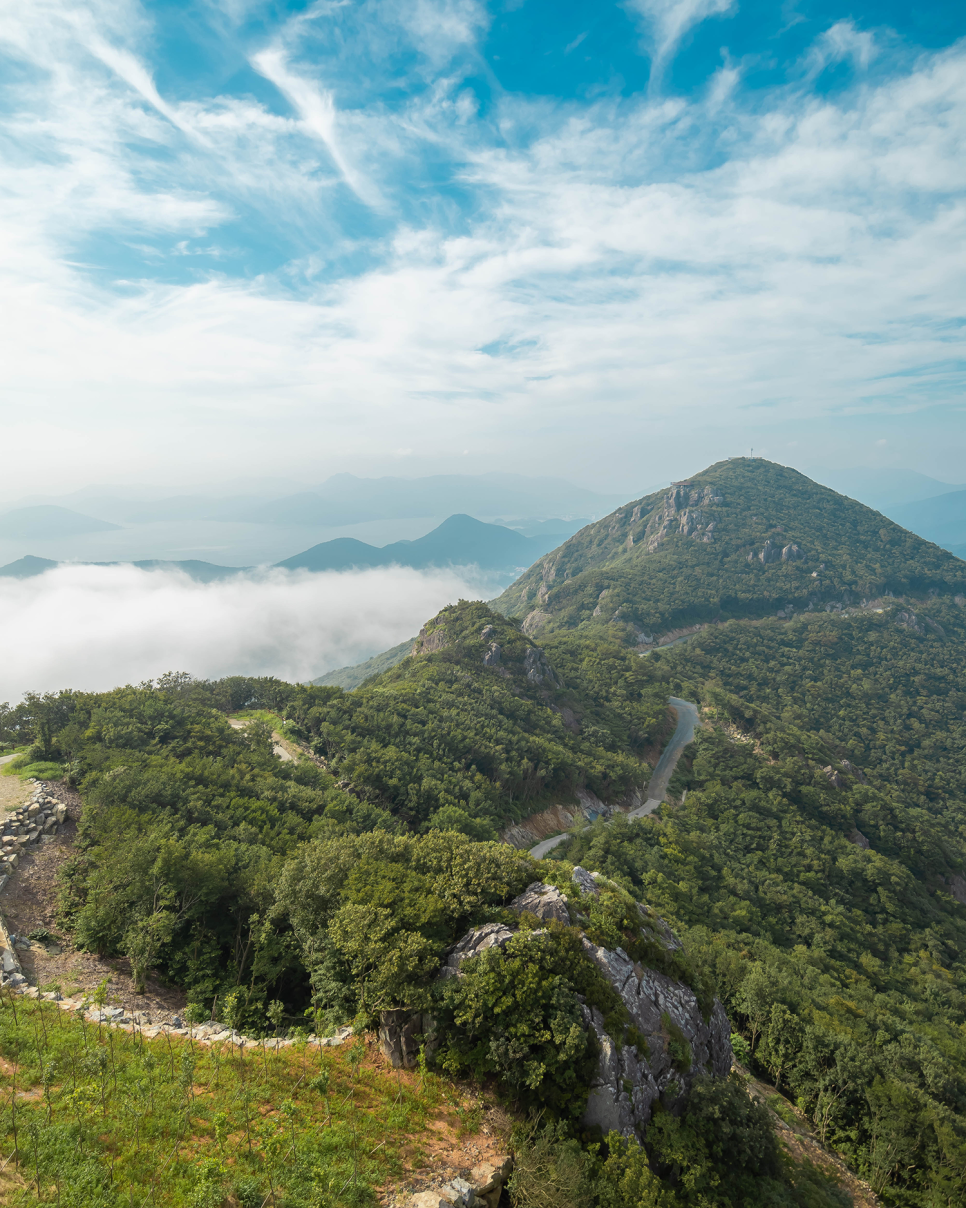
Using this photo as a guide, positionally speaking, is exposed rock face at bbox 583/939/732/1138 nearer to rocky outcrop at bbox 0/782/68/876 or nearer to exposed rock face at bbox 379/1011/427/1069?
exposed rock face at bbox 379/1011/427/1069

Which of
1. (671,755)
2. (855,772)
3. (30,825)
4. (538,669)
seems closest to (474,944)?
(30,825)

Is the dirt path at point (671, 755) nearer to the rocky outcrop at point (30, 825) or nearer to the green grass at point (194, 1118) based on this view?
the green grass at point (194, 1118)

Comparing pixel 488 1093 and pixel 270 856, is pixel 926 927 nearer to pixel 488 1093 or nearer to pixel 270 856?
pixel 488 1093

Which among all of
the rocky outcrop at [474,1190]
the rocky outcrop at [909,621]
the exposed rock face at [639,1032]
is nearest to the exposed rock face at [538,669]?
the exposed rock face at [639,1032]

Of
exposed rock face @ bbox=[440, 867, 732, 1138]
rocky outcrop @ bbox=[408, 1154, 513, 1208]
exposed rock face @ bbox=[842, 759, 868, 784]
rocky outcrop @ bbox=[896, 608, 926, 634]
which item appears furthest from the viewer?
rocky outcrop @ bbox=[896, 608, 926, 634]

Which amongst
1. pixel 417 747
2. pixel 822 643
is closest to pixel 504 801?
pixel 417 747

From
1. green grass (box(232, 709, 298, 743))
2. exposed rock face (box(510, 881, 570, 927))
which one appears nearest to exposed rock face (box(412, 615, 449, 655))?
green grass (box(232, 709, 298, 743))
